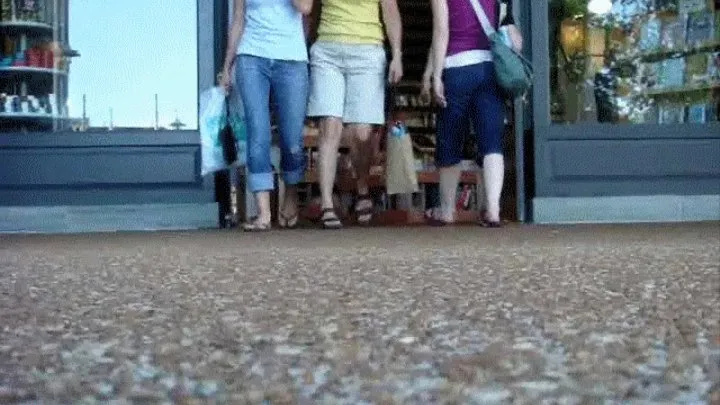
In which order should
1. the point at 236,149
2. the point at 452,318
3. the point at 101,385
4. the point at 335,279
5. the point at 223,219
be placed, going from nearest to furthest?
the point at 101,385
the point at 452,318
the point at 335,279
the point at 236,149
the point at 223,219

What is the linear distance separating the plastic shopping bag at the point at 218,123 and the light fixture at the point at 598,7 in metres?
2.35

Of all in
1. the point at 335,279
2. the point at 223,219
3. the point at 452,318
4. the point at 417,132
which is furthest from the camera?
the point at 417,132

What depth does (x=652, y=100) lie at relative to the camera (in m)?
7.89

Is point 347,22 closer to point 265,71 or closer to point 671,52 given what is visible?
point 265,71

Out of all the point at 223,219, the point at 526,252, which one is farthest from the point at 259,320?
the point at 223,219

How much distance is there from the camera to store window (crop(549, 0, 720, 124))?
25.5 feet

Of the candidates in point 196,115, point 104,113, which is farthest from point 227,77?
point 104,113

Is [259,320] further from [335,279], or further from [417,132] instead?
[417,132]

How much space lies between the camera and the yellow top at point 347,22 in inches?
249

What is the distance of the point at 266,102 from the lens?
6.28m

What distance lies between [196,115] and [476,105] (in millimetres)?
1864

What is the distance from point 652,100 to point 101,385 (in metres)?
7.03

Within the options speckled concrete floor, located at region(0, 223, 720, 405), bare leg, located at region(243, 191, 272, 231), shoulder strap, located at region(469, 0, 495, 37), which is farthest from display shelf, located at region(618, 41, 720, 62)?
speckled concrete floor, located at region(0, 223, 720, 405)

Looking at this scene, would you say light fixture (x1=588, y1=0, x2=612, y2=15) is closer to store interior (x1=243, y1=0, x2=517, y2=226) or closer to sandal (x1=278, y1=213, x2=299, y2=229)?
store interior (x1=243, y1=0, x2=517, y2=226)
